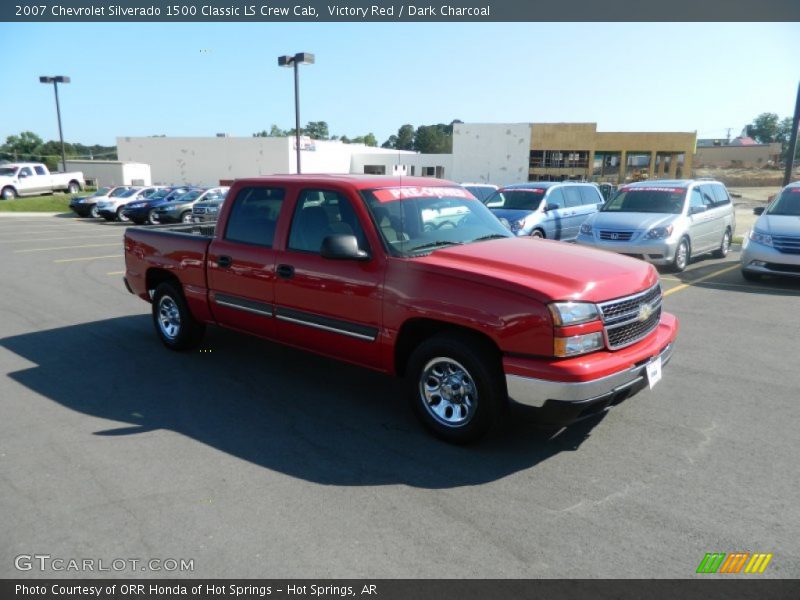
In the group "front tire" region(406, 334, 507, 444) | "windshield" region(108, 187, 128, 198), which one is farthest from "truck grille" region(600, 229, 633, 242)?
Answer: "windshield" region(108, 187, 128, 198)

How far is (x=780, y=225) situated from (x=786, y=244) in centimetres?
45

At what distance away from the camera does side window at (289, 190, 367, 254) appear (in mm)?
4742

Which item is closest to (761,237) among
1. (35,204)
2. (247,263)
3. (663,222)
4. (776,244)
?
(776,244)

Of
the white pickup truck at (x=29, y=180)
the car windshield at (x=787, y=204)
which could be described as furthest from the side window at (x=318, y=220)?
the white pickup truck at (x=29, y=180)

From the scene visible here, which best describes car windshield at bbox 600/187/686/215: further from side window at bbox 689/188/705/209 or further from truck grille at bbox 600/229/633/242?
truck grille at bbox 600/229/633/242

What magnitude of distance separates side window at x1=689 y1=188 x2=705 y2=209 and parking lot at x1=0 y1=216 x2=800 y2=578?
654 centimetres

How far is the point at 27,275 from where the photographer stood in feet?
38.2

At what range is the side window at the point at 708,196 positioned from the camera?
505 inches

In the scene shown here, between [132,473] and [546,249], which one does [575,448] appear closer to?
[546,249]

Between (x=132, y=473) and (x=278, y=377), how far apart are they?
6.52 ft

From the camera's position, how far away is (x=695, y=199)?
12.4 meters

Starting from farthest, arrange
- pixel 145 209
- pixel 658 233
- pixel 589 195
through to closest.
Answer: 1. pixel 145 209
2. pixel 589 195
3. pixel 658 233

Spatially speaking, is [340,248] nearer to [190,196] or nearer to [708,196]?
[708,196]

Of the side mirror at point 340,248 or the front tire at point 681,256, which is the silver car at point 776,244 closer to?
the front tire at point 681,256
